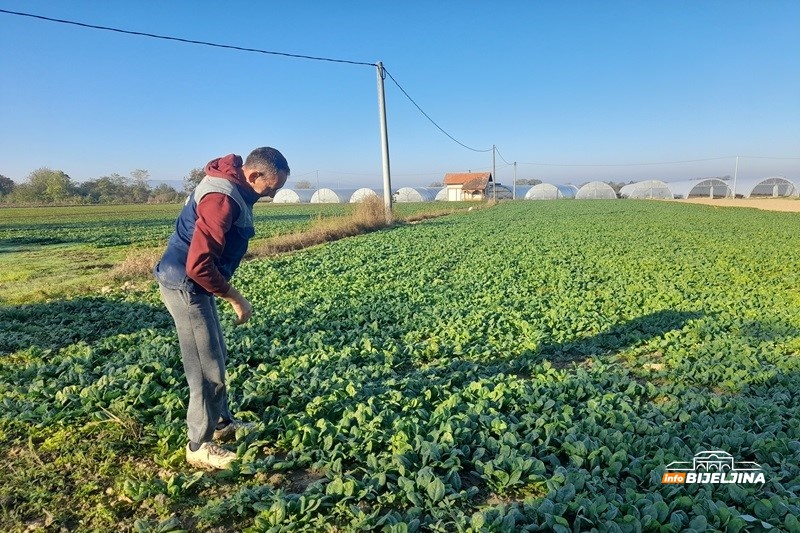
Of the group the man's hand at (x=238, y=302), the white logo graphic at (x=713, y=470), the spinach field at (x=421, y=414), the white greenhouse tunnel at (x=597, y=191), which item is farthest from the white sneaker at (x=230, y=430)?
the white greenhouse tunnel at (x=597, y=191)

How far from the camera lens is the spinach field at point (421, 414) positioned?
2.88 m

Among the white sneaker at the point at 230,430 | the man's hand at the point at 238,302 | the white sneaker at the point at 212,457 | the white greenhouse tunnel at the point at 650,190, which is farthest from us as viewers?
the white greenhouse tunnel at the point at 650,190

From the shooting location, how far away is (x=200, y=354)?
3.32 m

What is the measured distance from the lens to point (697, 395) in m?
4.50

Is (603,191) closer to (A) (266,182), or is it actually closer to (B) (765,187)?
(B) (765,187)

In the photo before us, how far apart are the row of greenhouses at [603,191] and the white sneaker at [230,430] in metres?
69.5

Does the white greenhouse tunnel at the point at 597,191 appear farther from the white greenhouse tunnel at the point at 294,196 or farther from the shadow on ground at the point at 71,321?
the shadow on ground at the point at 71,321

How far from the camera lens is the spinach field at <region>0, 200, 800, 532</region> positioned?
2.88 metres

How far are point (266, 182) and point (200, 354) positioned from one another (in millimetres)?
1303

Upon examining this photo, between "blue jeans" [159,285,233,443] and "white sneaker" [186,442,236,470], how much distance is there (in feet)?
0.23

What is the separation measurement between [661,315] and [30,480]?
26.2 ft

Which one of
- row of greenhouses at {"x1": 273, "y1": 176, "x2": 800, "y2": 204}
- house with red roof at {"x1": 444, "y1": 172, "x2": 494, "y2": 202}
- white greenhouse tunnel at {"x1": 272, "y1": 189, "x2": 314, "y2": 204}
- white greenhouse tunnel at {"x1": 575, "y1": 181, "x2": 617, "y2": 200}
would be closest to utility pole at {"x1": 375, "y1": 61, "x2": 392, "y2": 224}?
row of greenhouses at {"x1": 273, "y1": 176, "x2": 800, "y2": 204}

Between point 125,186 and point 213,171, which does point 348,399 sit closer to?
point 213,171

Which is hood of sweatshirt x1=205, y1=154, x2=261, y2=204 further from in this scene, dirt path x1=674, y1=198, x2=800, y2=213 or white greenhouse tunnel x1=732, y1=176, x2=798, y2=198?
white greenhouse tunnel x1=732, y1=176, x2=798, y2=198
